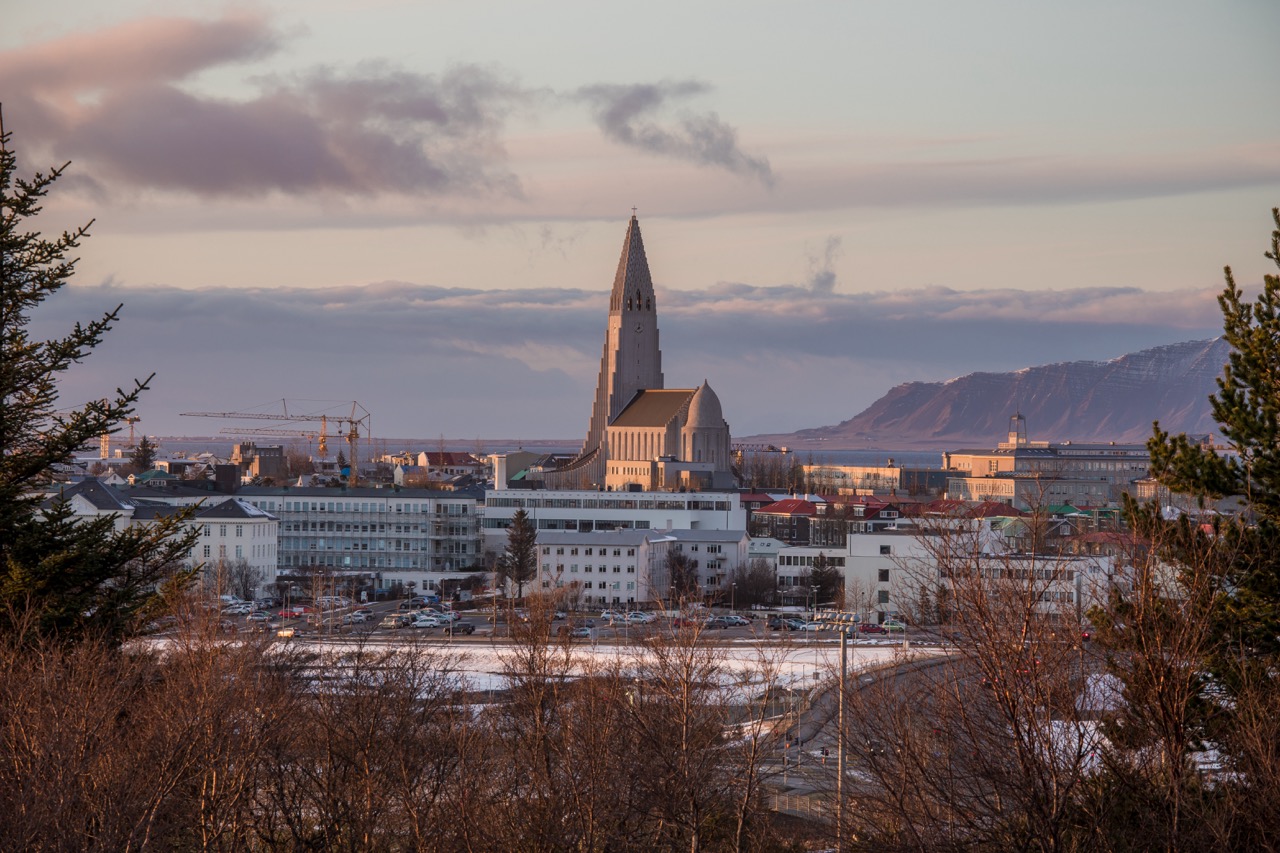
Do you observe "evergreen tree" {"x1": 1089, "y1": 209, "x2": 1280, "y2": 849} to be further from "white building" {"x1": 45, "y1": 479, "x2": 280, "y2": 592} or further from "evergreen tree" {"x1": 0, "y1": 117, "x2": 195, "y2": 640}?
"white building" {"x1": 45, "y1": 479, "x2": 280, "y2": 592}

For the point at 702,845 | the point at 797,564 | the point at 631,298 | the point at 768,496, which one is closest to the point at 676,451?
the point at 768,496

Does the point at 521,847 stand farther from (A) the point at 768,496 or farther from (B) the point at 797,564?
(A) the point at 768,496

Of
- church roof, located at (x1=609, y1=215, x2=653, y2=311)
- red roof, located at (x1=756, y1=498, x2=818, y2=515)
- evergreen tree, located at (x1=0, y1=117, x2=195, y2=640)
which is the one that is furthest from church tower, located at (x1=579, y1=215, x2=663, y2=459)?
evergreen tree, located at (x1=0, y1=117, x2=195, y2=640)

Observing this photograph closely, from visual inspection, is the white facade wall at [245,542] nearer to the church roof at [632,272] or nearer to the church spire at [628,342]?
the church spire at [628,342]

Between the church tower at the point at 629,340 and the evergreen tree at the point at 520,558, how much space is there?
7127 cm

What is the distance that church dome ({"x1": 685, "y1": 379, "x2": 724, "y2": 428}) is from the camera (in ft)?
510

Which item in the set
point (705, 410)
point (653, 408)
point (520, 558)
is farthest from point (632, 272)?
point (520, 558)

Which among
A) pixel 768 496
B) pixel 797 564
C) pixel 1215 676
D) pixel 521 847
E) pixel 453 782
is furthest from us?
pixel 768 496

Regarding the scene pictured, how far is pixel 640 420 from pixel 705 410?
37.2 feet

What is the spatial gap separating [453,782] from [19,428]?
29.5ft

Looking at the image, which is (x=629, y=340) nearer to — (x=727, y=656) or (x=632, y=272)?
(x=632, y=272)

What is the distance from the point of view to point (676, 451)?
15725 cm

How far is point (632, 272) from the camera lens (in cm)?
18212

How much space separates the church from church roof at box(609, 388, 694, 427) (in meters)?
0.08
